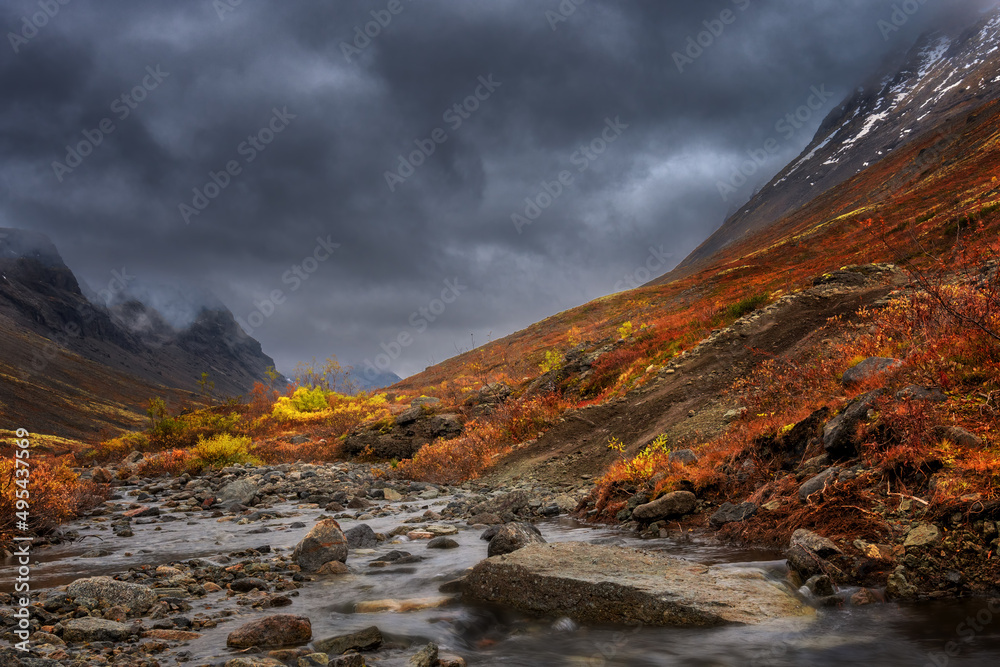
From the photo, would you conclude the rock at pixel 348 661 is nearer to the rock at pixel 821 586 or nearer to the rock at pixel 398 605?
the rock at pixel 398 605

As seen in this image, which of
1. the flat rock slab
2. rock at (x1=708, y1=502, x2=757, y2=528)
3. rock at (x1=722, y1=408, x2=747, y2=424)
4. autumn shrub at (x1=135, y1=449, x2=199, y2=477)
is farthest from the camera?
autumn shrub at (x1=135, y1=449, x2=199, y2=477)

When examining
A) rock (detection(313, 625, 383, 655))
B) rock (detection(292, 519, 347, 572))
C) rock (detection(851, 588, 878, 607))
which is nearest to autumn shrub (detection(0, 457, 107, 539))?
rock (detection(292, 519, 347, 572))

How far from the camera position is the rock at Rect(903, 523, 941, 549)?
16.0 ft

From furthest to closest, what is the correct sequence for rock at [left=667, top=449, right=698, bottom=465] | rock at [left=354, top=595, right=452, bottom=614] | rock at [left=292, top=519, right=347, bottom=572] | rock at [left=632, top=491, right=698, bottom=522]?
rock at [left=667, top=449, right=698, bottom=465]
rock at [left=632, top=491, right=698, bottom=522]
rock at [left=292, top=519, right=347, bottom=572]
rock at [left=354, top=595, right=452, bottom=614]

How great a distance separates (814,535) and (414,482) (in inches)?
570

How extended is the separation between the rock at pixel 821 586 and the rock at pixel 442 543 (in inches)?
211

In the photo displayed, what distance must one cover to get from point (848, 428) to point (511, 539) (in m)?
4.60

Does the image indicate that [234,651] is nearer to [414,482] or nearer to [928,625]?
[928,625]

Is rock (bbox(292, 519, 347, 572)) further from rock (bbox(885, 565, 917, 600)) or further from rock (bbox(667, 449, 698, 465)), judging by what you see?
rock (bbox(885, 565, 917, 600))

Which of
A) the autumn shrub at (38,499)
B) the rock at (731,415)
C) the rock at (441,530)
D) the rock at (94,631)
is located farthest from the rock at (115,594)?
the rock at (731,415)

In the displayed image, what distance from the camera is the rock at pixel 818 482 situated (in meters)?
6.45

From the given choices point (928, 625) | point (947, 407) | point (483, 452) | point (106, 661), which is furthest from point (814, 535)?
point (483, 452)

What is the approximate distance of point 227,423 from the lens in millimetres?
29391

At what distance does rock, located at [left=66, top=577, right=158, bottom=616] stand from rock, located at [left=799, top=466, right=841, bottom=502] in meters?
7.48
